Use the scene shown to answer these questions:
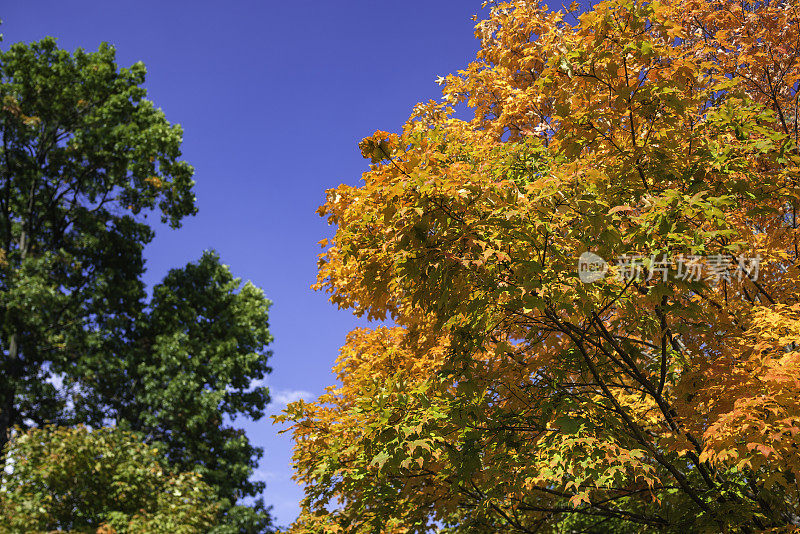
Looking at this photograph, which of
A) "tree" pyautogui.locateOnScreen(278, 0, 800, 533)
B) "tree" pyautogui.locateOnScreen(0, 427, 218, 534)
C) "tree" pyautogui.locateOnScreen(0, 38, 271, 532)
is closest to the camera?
"tree" pyautogui.locateOnScreen(278, 0, 800, 533)

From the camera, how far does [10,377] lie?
17.5m

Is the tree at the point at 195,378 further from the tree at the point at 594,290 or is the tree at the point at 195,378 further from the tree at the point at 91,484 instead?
the tree at the point at 594,290

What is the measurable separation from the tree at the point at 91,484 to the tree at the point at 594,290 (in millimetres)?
8701

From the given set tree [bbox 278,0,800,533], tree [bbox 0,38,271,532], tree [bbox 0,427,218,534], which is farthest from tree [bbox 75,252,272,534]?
tree [bbox 278,0,800,533]

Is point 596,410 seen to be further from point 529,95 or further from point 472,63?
point 472,63

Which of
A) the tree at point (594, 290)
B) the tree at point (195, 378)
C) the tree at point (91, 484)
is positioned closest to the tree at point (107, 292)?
the tree at point (195, 378)

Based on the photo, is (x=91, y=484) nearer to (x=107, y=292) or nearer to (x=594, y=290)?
(x=107, y=292)

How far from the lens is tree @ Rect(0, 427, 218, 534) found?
46.2ft

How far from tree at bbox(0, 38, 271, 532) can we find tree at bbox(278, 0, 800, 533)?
13.7 meters

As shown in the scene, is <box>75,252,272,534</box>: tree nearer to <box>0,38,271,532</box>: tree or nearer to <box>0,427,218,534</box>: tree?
<box>0,38,271,532</box>: tree

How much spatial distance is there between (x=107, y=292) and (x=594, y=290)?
1921 cm

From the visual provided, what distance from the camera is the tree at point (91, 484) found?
1408 centimetres

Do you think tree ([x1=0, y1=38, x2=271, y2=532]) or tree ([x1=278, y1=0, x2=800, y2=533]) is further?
tree ([x1=0, y1=38, x2=271, y2=532])

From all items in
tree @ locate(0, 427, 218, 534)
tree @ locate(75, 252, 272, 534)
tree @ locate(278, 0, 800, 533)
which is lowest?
tree @ locate(278, 0, 800, 533)
